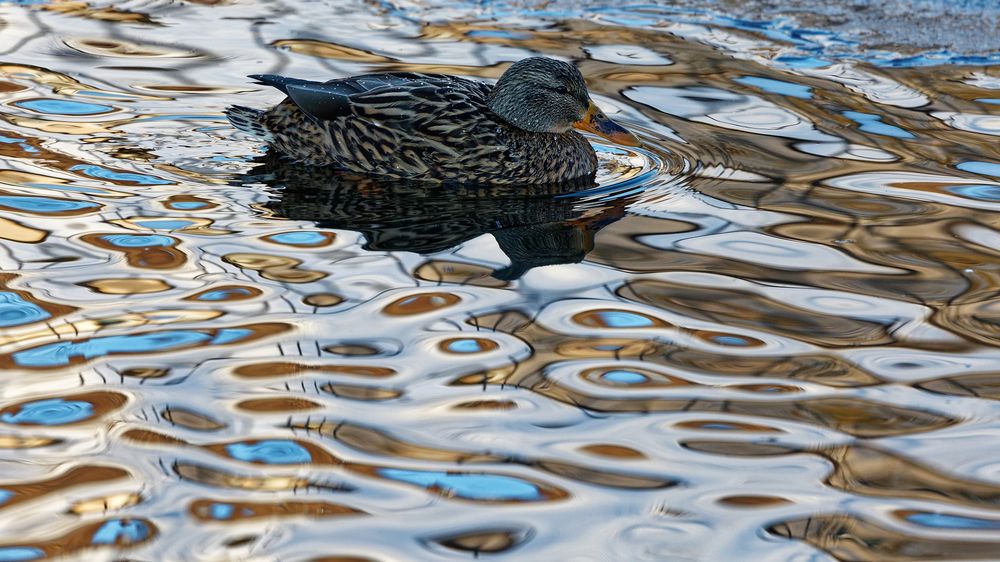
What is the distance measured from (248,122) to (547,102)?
157 centimetres

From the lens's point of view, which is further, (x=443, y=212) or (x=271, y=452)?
(x=443, y=212)

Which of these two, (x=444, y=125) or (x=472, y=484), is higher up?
(x=444, y=125)

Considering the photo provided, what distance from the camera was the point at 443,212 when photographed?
20.2 feet

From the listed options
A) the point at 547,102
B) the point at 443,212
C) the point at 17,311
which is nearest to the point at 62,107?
the point at 443,212

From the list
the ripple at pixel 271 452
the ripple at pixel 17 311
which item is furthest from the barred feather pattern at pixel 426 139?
the ripple at pixel 271 452

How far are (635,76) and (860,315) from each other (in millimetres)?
3602

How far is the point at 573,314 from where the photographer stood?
4.96 meters

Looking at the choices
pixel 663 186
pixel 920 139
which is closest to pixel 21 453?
pixel 663 186

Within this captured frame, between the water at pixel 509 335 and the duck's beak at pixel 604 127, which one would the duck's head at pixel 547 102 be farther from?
the water at pixel 509 335

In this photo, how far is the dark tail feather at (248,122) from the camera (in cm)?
689

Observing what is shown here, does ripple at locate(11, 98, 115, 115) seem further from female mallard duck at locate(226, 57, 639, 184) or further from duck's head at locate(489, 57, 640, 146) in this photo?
duck's head at locate(489, 57, 640, 146)

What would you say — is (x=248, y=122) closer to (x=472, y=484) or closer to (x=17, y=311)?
(x=17, y=311)

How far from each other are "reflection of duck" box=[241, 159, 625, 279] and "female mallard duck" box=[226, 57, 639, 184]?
98mm

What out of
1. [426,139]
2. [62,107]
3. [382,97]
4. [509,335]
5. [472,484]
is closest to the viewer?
[472,484]
